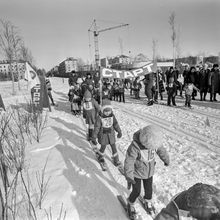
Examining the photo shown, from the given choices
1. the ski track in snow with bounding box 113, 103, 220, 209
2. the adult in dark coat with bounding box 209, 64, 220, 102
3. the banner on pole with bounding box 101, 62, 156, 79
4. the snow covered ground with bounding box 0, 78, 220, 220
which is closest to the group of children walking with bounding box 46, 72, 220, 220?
the snow covered ground with bounding box 0, 78, 220, 220

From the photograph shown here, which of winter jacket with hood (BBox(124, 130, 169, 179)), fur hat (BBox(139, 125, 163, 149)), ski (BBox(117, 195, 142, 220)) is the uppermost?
fur hat (BBox(139, 125, 163, 149))

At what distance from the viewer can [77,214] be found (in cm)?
289

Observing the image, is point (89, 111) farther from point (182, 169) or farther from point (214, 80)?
point (214, 80)

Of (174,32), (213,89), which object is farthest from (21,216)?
(174,32)

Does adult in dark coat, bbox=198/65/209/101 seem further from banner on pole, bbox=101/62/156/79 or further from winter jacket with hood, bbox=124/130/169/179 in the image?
winter jacket with hood, bbox=124/130/169/179

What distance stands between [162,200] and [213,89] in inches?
361

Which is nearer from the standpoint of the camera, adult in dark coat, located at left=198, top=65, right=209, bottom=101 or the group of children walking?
the group of children walking

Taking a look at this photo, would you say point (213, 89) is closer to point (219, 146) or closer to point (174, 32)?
point (219, 146)

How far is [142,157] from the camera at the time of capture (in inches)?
107

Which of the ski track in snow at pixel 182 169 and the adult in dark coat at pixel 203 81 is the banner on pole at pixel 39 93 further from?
the adult in dark coat at pixel 203 81

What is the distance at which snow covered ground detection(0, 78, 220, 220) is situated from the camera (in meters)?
3.13

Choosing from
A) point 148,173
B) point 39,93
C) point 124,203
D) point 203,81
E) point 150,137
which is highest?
point 203,81

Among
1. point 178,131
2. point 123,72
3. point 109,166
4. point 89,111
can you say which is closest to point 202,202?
point 109,166

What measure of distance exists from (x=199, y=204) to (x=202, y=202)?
2cm
